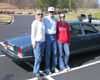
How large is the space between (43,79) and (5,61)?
2.07 metres

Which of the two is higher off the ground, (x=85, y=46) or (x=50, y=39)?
(x=50, y=39)

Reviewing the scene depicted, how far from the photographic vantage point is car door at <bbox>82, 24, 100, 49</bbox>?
528 centimetres

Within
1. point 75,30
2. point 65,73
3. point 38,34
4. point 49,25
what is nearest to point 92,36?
point 75,30

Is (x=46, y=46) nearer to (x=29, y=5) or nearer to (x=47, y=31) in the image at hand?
(x=47, y=31)

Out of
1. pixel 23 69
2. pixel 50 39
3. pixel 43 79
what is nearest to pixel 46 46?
pixel 50 39

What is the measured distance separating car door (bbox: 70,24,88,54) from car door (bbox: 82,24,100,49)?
0.24 m

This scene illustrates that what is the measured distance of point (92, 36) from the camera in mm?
5359

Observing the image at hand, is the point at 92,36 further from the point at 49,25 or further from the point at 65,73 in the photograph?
the point at 49,25

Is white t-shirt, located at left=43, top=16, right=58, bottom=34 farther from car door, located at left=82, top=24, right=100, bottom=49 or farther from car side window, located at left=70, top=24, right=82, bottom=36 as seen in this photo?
car door, located at left=82, top=24, right=100, bottom=49

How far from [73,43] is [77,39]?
0.84 ft

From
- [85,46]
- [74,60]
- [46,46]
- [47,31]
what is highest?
[47,31]

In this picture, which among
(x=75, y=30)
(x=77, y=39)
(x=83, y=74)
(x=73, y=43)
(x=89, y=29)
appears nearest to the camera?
(x=83, y=74)

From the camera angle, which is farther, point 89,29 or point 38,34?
point 89,29

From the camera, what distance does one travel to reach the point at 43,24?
3.60 metres
